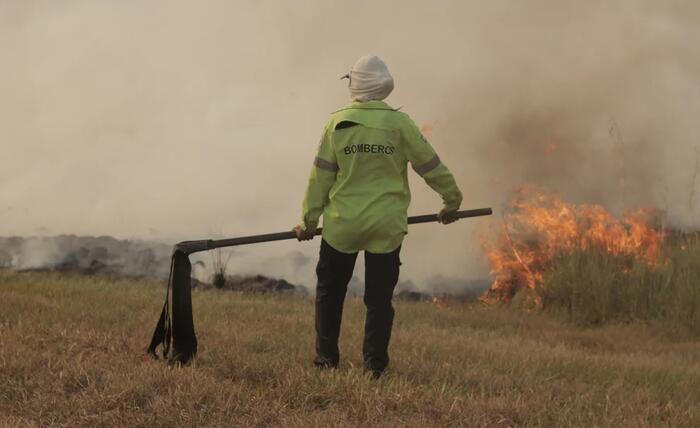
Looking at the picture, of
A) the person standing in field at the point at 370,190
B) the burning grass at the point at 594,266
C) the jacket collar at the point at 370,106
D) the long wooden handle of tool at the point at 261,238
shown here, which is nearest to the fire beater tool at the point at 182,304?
the long wooden handle of tool at the point at 261,238

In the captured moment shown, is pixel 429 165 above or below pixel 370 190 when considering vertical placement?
above

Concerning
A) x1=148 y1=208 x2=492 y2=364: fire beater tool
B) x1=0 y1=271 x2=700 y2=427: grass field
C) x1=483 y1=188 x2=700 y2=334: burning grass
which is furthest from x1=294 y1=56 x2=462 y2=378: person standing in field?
x1=483 y1=188 x2=700 y2=334: burning grass

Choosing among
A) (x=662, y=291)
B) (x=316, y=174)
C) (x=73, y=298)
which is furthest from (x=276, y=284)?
(x=316, y=174)

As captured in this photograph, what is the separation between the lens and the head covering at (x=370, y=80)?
5.17 meters

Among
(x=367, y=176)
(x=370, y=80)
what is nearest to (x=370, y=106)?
(x=370, y=80)

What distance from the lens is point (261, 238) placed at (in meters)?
5.32

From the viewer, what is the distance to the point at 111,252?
1379 centimetres

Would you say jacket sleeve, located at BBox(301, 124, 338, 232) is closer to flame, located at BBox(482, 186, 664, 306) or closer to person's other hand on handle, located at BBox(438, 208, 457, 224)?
person's other hand on handle, located at BBox(438, 208, 457, 224)

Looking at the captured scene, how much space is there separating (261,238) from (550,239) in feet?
25.9

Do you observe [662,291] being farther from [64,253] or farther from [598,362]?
[64,253]

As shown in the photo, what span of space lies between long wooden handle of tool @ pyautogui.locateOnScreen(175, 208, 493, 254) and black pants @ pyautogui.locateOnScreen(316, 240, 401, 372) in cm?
29

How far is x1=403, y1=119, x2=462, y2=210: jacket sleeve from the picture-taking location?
5.13m

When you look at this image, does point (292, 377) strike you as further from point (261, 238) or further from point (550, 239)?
point (550, 239)

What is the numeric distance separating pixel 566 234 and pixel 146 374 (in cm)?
871
